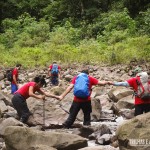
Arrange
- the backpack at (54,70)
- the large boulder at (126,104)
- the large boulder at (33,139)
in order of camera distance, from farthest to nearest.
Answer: the backpack at (54,70) < the large boulder at (126,104) < the large boulder at (33,139)

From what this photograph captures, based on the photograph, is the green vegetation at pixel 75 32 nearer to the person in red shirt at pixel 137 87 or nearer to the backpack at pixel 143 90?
the person in red shirt at pixel 137 87

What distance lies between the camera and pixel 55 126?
1015 centimetres

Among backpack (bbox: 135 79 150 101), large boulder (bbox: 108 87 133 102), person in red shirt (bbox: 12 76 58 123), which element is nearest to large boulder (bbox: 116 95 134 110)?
large boulder (bbox: 108 87 133 102)

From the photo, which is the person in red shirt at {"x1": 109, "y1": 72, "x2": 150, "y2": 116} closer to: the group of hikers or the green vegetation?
the group of hikers

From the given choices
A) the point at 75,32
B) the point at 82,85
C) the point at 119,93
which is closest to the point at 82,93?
the point at 82,85

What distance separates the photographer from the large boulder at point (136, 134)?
6417 mm

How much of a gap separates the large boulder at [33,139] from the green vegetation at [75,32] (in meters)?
13.4

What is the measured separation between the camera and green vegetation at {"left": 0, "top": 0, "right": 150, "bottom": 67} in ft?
74.0

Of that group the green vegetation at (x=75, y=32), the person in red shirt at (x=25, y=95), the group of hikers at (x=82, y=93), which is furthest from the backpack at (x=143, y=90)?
the green vegetation at (x=75, y=32)

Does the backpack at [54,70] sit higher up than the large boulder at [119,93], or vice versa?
the backpack at [54,70]

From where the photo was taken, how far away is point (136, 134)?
6637 mm

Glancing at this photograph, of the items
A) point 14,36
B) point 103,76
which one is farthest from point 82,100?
point 14,36

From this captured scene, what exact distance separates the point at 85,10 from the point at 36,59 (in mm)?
10024

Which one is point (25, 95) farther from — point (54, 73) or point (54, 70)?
point (54, 73)
